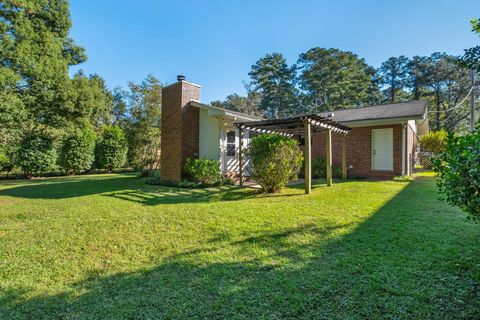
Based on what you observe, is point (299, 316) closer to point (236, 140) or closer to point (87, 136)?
point (236, 140)

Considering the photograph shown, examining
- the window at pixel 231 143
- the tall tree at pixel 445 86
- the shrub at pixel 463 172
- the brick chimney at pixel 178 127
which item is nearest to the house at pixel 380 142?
the window at pixel 231 143

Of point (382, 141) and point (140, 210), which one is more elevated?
point (382, 141)

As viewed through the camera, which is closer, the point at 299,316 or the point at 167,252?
the point at 299,316

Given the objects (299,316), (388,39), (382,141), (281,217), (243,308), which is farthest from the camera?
(388,39)

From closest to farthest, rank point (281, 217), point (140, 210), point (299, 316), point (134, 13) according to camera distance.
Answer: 1. point (299, 316)
2. point (281, 217)
3. point (140, 210)
4. point (134, 13)

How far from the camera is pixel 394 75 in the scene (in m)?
38.8

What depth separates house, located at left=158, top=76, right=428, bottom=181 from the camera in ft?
37.1

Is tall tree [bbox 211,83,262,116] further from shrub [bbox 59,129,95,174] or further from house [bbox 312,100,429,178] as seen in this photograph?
house [bbox 312,100,429,178]

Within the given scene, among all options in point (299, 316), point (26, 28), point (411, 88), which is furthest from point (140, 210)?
point (411, 88)

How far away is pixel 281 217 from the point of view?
18.2ft

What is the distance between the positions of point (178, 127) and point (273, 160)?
5.35m

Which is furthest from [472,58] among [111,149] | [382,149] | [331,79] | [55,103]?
[331,79]

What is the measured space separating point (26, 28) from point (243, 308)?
1889 centimetres

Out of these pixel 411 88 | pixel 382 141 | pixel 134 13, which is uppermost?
pixel 411 88
